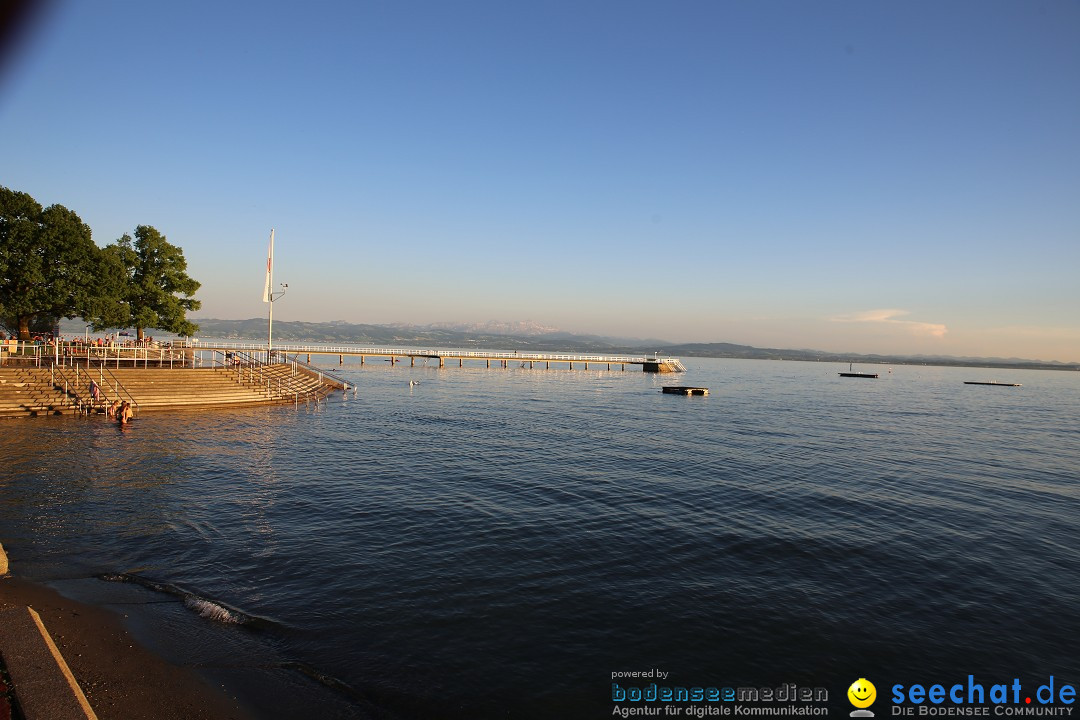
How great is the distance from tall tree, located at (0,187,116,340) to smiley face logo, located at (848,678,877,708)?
57639 mm

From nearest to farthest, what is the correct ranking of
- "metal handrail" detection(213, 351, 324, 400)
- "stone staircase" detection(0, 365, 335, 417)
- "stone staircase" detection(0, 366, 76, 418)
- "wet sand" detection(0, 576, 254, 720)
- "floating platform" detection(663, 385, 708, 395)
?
"wet sand" detection(0, 576, 254, 720)
"stone staircase" detection(0, 366, 76, 418)
"stone staircase" detection(0, 365, 335, 417)
"metal handrail" detection(213, 351, 324, 400)
"floating platform" detection(663, 385, 708, 395)

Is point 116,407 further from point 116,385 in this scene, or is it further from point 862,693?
point 862,693

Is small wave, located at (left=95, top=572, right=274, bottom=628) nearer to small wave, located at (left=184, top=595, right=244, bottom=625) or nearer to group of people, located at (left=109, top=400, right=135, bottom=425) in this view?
small wave, located at (left=184, top=595, right=244, bottom=625)

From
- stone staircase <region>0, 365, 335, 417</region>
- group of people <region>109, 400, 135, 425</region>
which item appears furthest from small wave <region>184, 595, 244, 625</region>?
stone staircase <region>0, 365, 335, 417</region>

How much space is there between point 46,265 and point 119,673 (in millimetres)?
A: 51636

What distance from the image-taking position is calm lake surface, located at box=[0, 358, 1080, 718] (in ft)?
33.0

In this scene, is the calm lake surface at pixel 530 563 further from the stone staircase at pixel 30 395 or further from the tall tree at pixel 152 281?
the tall tree at pixel 152 281

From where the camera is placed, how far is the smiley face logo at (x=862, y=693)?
9555 millimetres

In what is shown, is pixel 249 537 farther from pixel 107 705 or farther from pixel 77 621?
pixel 107 705

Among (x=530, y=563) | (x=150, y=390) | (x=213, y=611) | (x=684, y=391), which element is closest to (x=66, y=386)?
(x=150, y=390)

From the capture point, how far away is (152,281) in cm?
5391

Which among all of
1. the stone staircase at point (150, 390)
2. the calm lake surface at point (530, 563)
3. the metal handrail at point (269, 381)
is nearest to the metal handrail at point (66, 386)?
the stone staircase at point (150, 390)

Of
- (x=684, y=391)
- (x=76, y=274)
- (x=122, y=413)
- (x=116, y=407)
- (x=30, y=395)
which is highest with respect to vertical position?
(x=76, y=274)

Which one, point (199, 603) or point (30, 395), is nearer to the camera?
point (199, 603)
